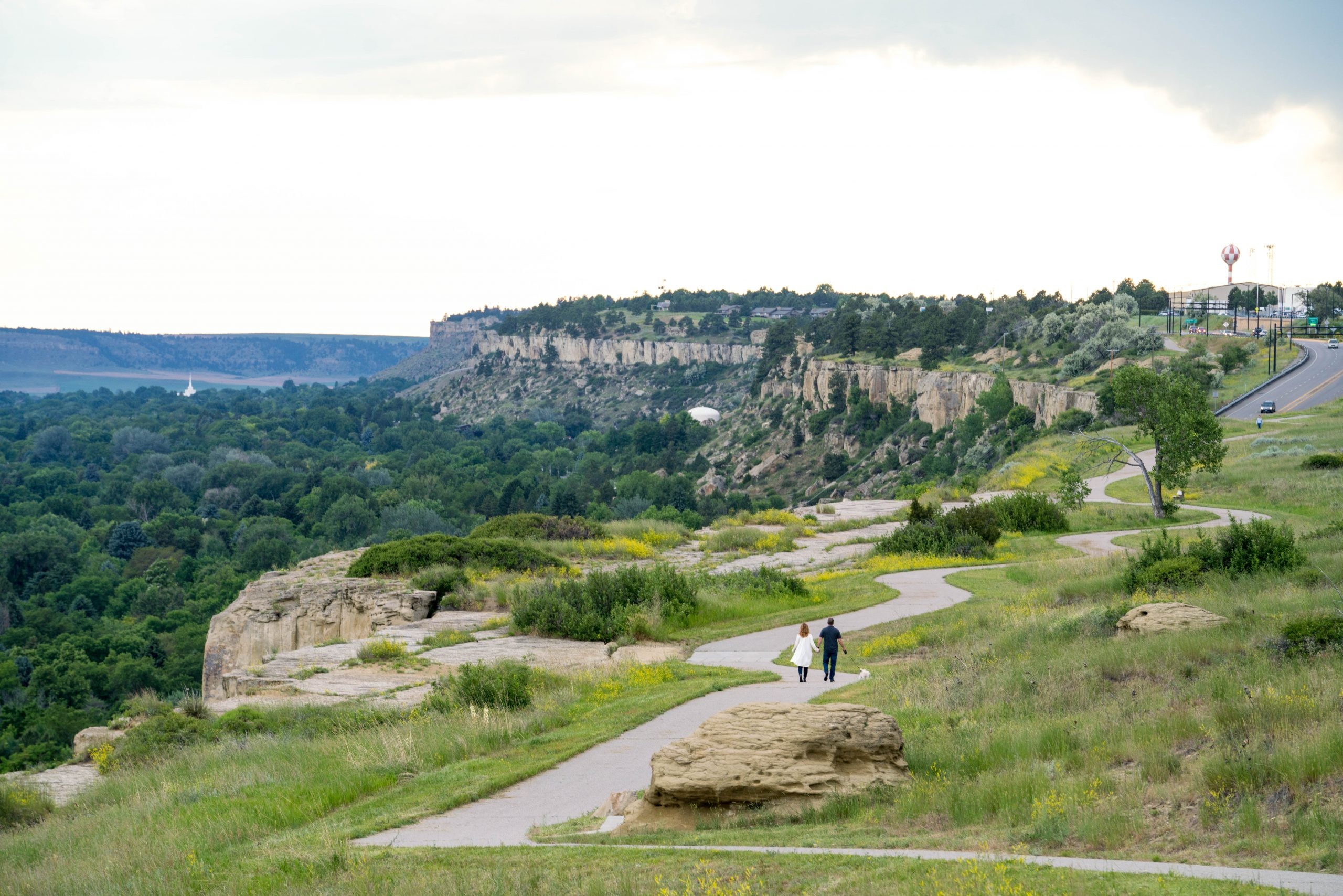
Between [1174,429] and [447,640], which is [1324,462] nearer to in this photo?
[1174,429]

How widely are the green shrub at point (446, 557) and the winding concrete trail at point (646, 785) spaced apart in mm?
9449

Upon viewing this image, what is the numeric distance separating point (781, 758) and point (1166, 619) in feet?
21.2

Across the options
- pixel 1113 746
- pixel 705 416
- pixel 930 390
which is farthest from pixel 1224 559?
pixel 705 416

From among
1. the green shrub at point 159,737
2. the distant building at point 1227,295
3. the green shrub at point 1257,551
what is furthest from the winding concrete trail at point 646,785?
the distant building at point 1227,295

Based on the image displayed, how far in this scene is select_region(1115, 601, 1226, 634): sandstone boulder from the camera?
1291 centimetres

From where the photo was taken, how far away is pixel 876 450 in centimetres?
9038

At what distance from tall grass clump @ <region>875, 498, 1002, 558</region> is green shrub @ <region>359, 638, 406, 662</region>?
13652 millimetres

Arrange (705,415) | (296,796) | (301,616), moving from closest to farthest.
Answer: (296,796), (301,616), (705,415)

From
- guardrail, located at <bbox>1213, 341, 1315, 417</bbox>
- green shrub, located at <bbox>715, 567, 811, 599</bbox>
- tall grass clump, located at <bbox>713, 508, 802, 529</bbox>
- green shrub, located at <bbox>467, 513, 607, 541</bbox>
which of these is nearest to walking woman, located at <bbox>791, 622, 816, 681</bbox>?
green shrub, located at <bbox>715, 567, 811, 599</bbox>

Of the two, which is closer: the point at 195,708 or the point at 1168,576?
the point at 195,708

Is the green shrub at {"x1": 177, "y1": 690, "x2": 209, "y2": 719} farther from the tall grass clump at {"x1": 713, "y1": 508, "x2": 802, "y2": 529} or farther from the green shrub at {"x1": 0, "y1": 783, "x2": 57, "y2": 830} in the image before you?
the tall grass clump at {"x1": 713, "y1": 508, "x2": 802, "y2": 529}

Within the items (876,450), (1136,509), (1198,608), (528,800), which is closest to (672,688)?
(528,800)

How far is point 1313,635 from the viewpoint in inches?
434

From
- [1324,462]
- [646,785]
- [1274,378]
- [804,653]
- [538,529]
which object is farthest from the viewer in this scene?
[1274,378]
